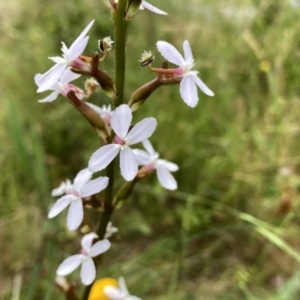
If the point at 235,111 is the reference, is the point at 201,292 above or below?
below

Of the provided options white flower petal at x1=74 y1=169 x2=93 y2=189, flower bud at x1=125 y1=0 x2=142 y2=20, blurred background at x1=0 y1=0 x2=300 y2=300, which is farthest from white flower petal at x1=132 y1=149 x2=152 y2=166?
blurred background at x1=0 y1=0 x2=300 y2=300

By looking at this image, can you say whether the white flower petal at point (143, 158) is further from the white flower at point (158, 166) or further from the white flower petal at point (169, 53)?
the white flower petal at point (169, 53)

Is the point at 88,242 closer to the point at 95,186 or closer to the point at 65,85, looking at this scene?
the point at 95,186

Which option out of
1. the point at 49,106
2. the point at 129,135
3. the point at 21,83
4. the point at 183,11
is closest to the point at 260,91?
the point at 183,11

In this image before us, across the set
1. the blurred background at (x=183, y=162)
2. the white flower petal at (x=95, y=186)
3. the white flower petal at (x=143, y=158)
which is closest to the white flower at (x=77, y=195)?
the white flower petal at (x=95, y=186)

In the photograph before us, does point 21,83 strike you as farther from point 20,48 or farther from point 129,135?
point 129,135

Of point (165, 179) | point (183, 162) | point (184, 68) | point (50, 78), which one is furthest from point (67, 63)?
point (183, 162)
